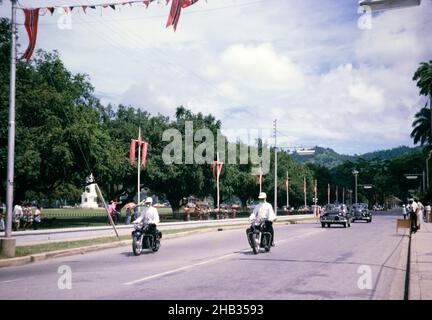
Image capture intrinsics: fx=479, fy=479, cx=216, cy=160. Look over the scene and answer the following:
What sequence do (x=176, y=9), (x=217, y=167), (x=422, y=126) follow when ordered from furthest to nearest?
(x=422, y=126)
(x=217, y=167)
(x=176, y=9)

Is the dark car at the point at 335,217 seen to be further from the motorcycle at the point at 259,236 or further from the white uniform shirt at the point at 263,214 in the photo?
the white uniform shirt at the point at 263,214

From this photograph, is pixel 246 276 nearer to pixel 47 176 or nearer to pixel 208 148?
pixel 47 176

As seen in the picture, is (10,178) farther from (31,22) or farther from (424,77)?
(424,77)

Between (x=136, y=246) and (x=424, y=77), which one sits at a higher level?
(x=424, y=77)

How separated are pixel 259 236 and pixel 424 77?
58763 millimetres

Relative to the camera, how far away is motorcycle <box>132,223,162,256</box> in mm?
15594

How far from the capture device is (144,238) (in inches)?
643

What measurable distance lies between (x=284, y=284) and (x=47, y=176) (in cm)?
3150

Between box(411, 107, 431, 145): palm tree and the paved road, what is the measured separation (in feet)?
226

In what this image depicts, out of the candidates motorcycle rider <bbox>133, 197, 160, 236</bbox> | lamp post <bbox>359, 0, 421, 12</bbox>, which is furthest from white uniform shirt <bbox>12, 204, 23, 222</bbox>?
lamp post <bbox>359, 0, 421, 12</bbox>

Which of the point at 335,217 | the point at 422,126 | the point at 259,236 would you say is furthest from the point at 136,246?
the point at 422,126

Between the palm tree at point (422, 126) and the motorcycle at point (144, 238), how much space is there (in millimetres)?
71142

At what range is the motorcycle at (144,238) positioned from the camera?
15594 mm

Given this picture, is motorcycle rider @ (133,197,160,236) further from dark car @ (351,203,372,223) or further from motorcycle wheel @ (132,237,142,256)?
dark car @ (351,203,372,223)
